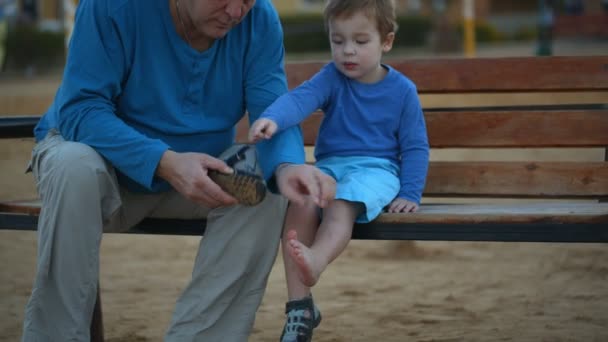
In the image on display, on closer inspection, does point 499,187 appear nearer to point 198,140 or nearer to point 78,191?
point 198,140

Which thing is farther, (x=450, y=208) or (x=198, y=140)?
(x=450, y=208)

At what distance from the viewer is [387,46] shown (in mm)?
3820

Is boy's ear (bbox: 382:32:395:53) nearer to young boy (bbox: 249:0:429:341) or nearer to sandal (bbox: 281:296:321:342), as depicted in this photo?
young boy (bbox: 249:0:429:341)

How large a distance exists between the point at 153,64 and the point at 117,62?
0.12 m

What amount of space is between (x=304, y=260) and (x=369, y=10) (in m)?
1.01

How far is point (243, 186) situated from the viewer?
9.74 feet

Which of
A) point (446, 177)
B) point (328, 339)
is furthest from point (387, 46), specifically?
point (328, 339)

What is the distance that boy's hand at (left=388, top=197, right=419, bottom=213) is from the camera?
3533 mm

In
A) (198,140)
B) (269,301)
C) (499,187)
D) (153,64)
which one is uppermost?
(153,64)

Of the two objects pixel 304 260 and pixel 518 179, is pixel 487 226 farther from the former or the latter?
pixel 518 179

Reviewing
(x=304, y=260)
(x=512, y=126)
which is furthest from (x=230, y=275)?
(x=512, y=126)

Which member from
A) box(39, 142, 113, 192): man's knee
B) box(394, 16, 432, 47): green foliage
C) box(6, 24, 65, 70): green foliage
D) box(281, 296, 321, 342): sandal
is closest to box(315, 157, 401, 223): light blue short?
box(281, 296, 321, 342): sandal

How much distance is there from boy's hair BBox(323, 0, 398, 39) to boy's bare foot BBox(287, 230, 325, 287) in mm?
911

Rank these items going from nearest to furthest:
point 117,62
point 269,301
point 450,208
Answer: point 117,62 → point 450,208 → point 269,301
